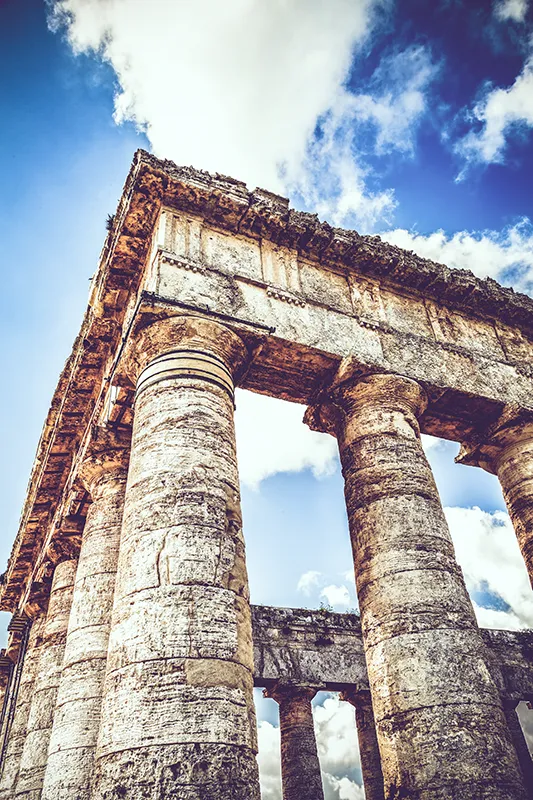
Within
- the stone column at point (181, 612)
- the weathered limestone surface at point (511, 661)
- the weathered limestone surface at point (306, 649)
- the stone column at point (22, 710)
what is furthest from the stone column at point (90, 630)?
the weathered limestone surface at point (511, 661)

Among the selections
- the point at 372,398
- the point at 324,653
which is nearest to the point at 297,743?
the point at 324,653

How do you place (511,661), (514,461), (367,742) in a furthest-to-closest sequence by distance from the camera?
(367,742), (511,661), (514,461)

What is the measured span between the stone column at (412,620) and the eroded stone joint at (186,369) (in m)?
2.22

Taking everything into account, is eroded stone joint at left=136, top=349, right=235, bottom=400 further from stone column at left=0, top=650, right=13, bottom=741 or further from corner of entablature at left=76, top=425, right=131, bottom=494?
stone column at left=0, top=650, right=13, bottom=741

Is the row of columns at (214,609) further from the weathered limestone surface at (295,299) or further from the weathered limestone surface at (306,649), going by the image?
the weathered limestone surface at (306,649)

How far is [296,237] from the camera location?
9.62m

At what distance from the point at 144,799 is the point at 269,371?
5.72 m

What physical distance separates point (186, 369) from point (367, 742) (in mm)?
12015

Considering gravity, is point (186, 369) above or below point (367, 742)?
above

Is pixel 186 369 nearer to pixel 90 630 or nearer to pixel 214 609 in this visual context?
pixel 214 609

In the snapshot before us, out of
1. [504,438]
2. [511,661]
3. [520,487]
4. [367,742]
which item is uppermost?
[504,438]

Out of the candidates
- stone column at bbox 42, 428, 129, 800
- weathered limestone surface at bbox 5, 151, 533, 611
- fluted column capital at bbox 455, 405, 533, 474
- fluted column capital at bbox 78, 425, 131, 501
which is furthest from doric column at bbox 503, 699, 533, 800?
fluted column capital at bbox 78, 425, 131, 501

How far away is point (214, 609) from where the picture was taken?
5.13 m

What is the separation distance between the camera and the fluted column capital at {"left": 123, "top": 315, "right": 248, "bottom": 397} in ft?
23.4
